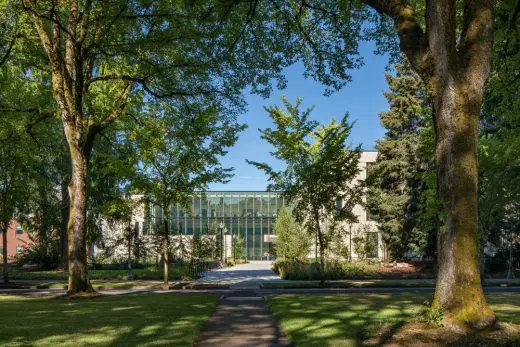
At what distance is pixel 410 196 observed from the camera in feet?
121

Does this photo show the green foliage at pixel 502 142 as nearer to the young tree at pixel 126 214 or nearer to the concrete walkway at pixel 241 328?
the concrete walkway at pixel 241 328

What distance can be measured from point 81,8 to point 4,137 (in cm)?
1104

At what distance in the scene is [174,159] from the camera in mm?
24672

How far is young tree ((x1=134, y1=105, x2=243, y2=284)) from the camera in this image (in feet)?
79.0

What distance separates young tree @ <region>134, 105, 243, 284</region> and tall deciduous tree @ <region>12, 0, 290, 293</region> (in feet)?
12.6

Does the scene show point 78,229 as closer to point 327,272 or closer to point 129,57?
point 129,57

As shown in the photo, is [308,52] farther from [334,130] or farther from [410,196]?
[410,196]

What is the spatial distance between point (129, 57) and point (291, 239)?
89.7ft

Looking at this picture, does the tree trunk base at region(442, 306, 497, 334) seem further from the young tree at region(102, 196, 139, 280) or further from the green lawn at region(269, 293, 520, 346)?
the young tree at region(102, 196, 139, 280)

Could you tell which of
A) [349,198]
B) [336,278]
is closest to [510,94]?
[349,198]

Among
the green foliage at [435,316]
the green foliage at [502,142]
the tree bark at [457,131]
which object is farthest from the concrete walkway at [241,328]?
the green foliage at [502,142]

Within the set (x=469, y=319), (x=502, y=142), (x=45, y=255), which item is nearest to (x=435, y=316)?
(x=469, y=319)

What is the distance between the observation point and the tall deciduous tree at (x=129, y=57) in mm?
15555

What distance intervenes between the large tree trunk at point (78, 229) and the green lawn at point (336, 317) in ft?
23.0
